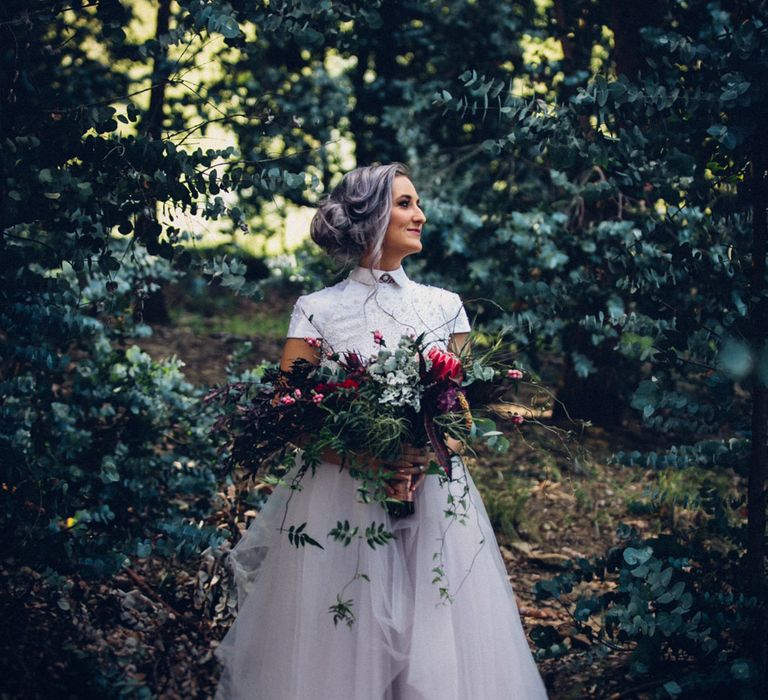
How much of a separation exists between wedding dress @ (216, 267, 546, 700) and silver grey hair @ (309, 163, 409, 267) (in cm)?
10

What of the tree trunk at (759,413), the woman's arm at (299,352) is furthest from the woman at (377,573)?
the tree trunk at (759,413)

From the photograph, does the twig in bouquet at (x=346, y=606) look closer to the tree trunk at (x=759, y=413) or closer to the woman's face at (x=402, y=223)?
the woman's face at (x=402, y=223)

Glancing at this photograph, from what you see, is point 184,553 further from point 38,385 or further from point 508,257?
point 508,257

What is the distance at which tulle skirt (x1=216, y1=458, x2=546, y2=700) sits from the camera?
2.69 metres

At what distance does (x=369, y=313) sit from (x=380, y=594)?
95 cm

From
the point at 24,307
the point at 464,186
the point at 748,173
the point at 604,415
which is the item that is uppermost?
the point at 464,186

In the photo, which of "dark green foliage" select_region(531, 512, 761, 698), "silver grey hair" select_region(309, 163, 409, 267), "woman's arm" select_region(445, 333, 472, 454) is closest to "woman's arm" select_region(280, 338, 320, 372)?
"silver grey hair" select_region(309, 163, 409, 267)

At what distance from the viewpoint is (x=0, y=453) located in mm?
2820

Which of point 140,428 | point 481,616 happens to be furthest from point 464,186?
point 481,616

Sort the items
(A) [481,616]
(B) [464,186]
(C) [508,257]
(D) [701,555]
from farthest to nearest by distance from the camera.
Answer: (B) [464,186] → (C) [508,257] → (D) [701,555] → (A) [481,616]

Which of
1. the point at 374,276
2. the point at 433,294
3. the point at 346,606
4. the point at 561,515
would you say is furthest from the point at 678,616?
the point at 561,515

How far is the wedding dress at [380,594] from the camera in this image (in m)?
2.70

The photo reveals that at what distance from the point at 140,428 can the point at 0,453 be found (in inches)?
53.6

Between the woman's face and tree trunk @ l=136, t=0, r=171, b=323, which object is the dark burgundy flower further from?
tree trunk @ l=136, t=0, r=171, b=323
